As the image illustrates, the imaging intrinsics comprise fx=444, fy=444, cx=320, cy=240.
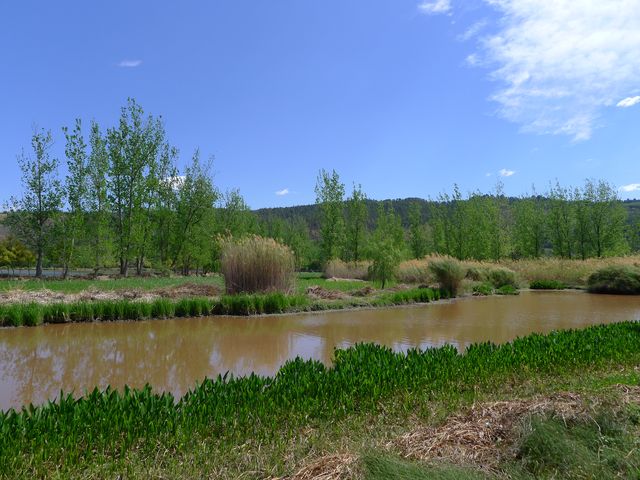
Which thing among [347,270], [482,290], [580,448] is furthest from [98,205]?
[580,448]

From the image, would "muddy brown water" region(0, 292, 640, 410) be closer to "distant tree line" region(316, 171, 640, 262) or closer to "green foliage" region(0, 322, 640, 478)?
"green foliage" region(0, 322, 640, 478)

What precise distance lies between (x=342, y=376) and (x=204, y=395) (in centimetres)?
129

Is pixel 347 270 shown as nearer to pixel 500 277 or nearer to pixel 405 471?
pixel 500 277

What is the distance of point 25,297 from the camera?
1254cm

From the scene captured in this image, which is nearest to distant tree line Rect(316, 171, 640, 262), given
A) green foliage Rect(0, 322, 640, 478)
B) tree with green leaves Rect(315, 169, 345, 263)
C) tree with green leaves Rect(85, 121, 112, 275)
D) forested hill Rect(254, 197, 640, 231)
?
tree with green leaves Rect(315, 169, 345, 263)

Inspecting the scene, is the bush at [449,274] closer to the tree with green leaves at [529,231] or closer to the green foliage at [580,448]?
the green foliage at [580,448]

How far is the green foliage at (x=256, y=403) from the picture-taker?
119 inches

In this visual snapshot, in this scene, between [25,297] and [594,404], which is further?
[25,297]

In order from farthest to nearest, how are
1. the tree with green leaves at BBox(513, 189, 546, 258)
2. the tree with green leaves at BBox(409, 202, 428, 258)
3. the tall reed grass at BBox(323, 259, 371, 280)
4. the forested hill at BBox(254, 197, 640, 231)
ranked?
the forested hill at BBox(254, 197, 640, 231), the tree with green leaves at BBox(409, 202, 428, 258), the tree with green leaves at BBox(513, 189, 546, 258), the tall reed grass at BBox(323, 259, 371, 280)

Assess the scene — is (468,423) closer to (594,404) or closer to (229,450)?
(594,404)

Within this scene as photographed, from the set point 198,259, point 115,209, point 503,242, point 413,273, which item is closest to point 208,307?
point 413,273

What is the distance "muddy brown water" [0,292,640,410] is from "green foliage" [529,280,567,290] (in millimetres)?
9990

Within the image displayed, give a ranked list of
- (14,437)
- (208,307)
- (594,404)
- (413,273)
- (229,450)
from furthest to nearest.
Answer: (413,273) < (208,307) < (594,404) < (229,450) < (14,437)

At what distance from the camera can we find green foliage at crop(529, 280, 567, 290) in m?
24.6
